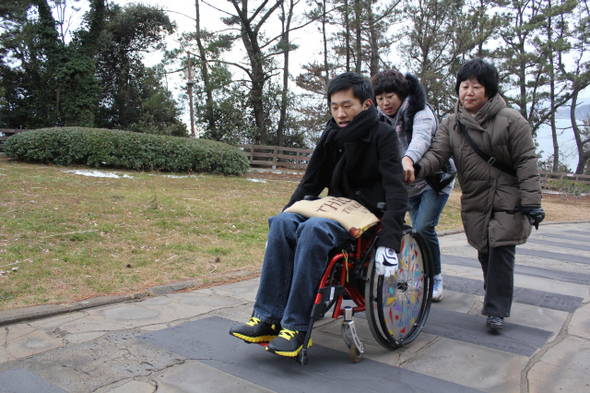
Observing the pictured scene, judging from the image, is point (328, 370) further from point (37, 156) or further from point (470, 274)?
point (37, 156)

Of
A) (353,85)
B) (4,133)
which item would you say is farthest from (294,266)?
(4,133)

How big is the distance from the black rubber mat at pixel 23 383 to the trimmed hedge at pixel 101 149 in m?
10.8

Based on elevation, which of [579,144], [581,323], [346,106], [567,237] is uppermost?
[579,144]

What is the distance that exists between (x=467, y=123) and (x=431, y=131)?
25 cm

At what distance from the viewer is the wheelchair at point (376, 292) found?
88.0 inches

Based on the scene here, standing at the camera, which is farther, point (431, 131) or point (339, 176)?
point (431, 131)

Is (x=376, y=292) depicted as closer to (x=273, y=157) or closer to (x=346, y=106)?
(x=346, y=106)

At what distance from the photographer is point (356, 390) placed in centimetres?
202

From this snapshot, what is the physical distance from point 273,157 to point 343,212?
60.8 feet

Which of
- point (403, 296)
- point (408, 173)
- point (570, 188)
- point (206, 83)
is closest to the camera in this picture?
point (403, 296)

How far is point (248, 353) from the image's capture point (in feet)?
7.84


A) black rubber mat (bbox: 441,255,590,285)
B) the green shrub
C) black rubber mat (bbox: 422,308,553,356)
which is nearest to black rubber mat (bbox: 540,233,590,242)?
black rubber mat (bbox: 441,255,590,285)

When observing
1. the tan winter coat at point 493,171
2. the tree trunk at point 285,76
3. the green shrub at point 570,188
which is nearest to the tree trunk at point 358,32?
the tree trunk at point 285,76

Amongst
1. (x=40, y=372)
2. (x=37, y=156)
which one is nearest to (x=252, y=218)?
(x=40, y=372)
